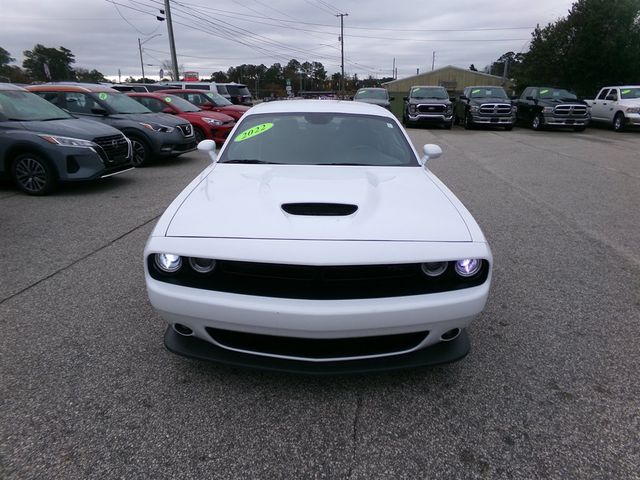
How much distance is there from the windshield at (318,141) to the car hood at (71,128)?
175 inches

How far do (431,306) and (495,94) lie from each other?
69.3 ft

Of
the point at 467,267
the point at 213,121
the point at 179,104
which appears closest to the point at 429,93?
the point at 213,121

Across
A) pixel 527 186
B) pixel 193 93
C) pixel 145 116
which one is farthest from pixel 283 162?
pixel 193 93

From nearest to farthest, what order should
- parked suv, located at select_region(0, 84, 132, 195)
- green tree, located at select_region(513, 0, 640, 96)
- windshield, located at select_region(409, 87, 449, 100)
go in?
1. parked suv, located at select_region(0, 84, 132, 195)
2. windshield, located at select_region(409, 87, 449, 100)
3. green tree, located at select_region(513, 0, 640, 96)

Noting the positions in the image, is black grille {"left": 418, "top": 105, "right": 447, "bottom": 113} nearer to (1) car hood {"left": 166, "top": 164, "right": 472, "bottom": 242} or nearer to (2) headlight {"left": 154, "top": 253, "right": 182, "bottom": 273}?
(1) car hood {"left": 166, "top": 164, "right": 472, "bottom": 242}

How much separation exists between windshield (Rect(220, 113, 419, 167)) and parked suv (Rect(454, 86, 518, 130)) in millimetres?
17312

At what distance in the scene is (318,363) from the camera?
88.4 inches

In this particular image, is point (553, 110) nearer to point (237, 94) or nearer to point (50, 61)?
point (237, 94)

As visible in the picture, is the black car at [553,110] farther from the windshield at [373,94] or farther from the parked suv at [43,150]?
the parked suv at [43,150]

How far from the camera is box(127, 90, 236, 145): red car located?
12.1 metres

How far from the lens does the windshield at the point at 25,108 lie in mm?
7195

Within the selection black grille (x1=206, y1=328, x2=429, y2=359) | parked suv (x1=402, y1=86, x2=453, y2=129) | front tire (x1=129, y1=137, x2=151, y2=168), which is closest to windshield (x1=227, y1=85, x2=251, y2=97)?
parked suv (x1=402, y1=86, x2=453, y2=129)

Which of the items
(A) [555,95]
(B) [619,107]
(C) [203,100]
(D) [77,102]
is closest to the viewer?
(D) [77,102]

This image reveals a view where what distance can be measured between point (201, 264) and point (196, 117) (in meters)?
10.8
